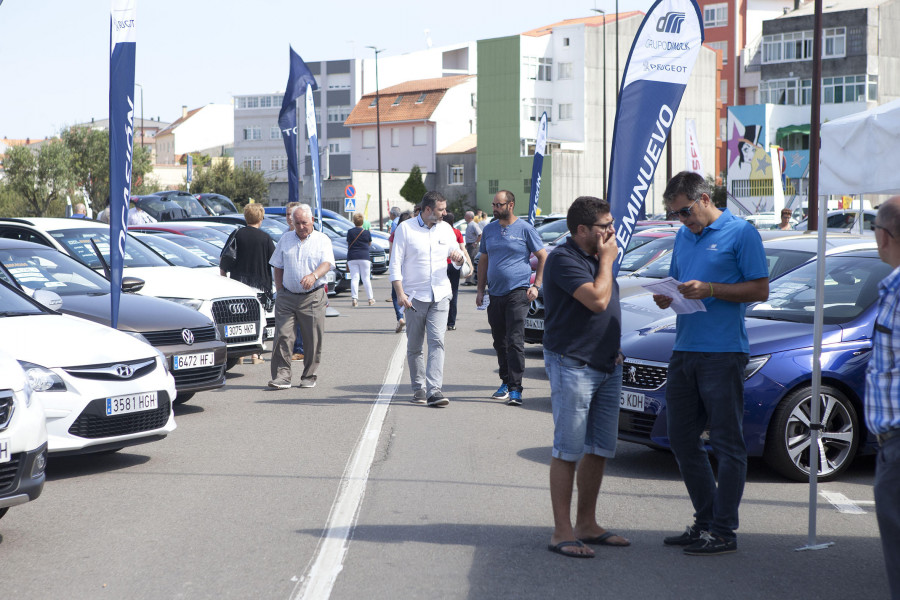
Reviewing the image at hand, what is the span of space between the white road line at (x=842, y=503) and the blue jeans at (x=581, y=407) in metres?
1.79

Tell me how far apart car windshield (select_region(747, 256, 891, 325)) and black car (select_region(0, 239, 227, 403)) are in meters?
4.93

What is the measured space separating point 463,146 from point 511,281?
7620 cm

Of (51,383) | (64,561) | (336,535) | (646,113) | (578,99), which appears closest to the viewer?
(64,561)

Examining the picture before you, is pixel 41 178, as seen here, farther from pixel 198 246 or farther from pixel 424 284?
pixel 424 284

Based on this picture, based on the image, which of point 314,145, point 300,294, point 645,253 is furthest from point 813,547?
point 314,145

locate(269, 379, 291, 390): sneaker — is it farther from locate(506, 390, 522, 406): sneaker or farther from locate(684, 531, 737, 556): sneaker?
locate(684, 531, 737, 556): sneaker

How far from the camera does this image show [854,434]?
7266mm

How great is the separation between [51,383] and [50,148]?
54949 millimetres

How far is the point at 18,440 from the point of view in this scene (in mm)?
5547

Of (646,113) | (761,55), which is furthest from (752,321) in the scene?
(761,55)

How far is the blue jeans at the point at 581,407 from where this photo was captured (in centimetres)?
554

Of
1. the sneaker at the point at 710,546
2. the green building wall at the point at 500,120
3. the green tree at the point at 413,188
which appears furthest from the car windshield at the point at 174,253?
the green tree at the point at 413,188

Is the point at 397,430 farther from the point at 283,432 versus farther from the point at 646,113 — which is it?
the point at 646,113

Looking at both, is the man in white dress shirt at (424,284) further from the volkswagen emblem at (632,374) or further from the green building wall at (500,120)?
the green building wall at (500,120)
